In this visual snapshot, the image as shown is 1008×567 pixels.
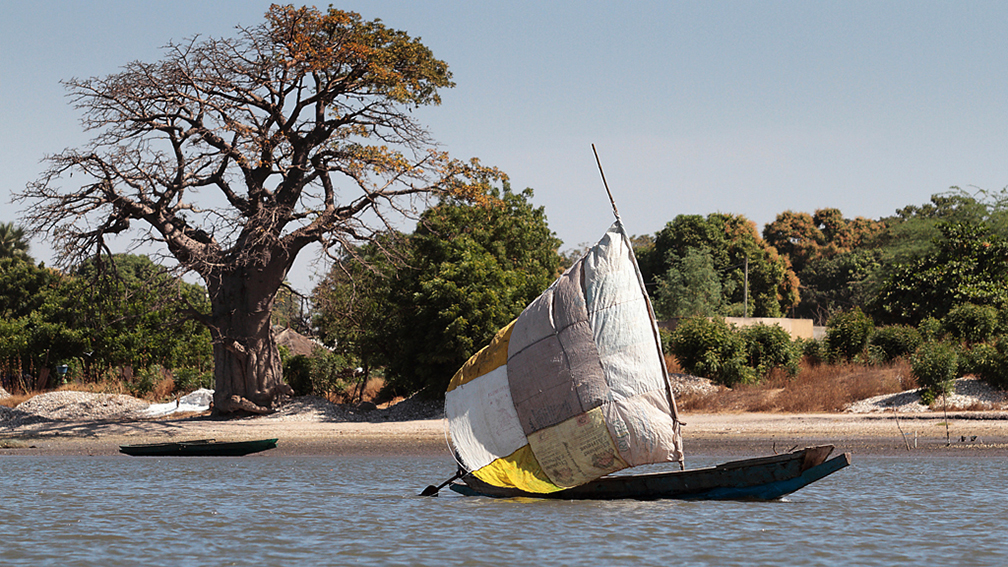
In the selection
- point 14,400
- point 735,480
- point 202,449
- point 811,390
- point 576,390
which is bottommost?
point 735,480

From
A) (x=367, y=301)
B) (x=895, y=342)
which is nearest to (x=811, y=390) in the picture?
(x=895, y=342)

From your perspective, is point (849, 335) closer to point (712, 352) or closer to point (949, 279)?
point (712, 352)

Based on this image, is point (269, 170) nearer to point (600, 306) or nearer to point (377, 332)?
point (377, 332)

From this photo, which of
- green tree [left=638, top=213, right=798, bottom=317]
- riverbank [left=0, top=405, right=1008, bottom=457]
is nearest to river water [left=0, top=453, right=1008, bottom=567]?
riverbank [left=0, top=405, right=1008, bottom=457]

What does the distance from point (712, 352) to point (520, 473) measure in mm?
16966

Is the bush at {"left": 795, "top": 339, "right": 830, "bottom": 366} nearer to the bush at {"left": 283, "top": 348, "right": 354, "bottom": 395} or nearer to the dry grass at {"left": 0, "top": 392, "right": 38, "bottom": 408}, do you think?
the bush at {"left": 283, "top": 348, "right": 354, "bottom": 395}

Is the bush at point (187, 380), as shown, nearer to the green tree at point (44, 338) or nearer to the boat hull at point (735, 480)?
the green tree at point (44, 338)

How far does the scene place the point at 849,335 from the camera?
3058 cm

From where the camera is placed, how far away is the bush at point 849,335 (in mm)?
30438

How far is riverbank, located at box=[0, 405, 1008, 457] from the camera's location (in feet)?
71.6

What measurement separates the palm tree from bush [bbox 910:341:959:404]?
5976 cm

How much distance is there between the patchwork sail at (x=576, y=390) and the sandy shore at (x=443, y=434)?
8.01m

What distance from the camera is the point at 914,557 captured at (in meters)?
11.5

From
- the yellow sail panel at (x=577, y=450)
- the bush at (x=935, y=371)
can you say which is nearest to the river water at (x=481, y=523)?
the yellow sail panel at (x=577, y=450)
